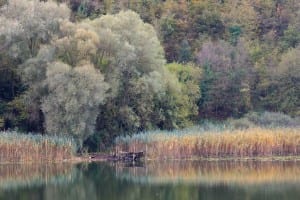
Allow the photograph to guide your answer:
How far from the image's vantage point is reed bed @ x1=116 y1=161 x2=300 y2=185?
99.1 feet

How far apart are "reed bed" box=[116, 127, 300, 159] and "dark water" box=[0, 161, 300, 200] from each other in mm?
1214

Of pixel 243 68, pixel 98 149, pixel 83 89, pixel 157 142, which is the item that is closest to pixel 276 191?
pixel 157 142

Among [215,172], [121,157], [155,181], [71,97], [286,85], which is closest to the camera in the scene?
[155,181]

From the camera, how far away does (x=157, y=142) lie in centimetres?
3931

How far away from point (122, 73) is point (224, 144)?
378 inches

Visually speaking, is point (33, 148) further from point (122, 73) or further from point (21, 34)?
point (122, 73)

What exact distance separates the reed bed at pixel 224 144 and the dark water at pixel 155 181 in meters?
1.21

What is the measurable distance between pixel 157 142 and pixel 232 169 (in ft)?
20.1

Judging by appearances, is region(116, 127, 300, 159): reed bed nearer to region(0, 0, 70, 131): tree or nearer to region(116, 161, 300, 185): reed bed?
region(116, 161, 300, 185): reed bed

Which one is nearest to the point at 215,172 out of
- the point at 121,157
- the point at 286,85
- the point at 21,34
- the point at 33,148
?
the point at 121,157

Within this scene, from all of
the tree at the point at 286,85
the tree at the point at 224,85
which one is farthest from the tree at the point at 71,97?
the tree at the point at 286,85

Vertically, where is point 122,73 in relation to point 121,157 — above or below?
above

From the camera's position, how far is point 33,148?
126 ft

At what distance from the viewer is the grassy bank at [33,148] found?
125 ft
